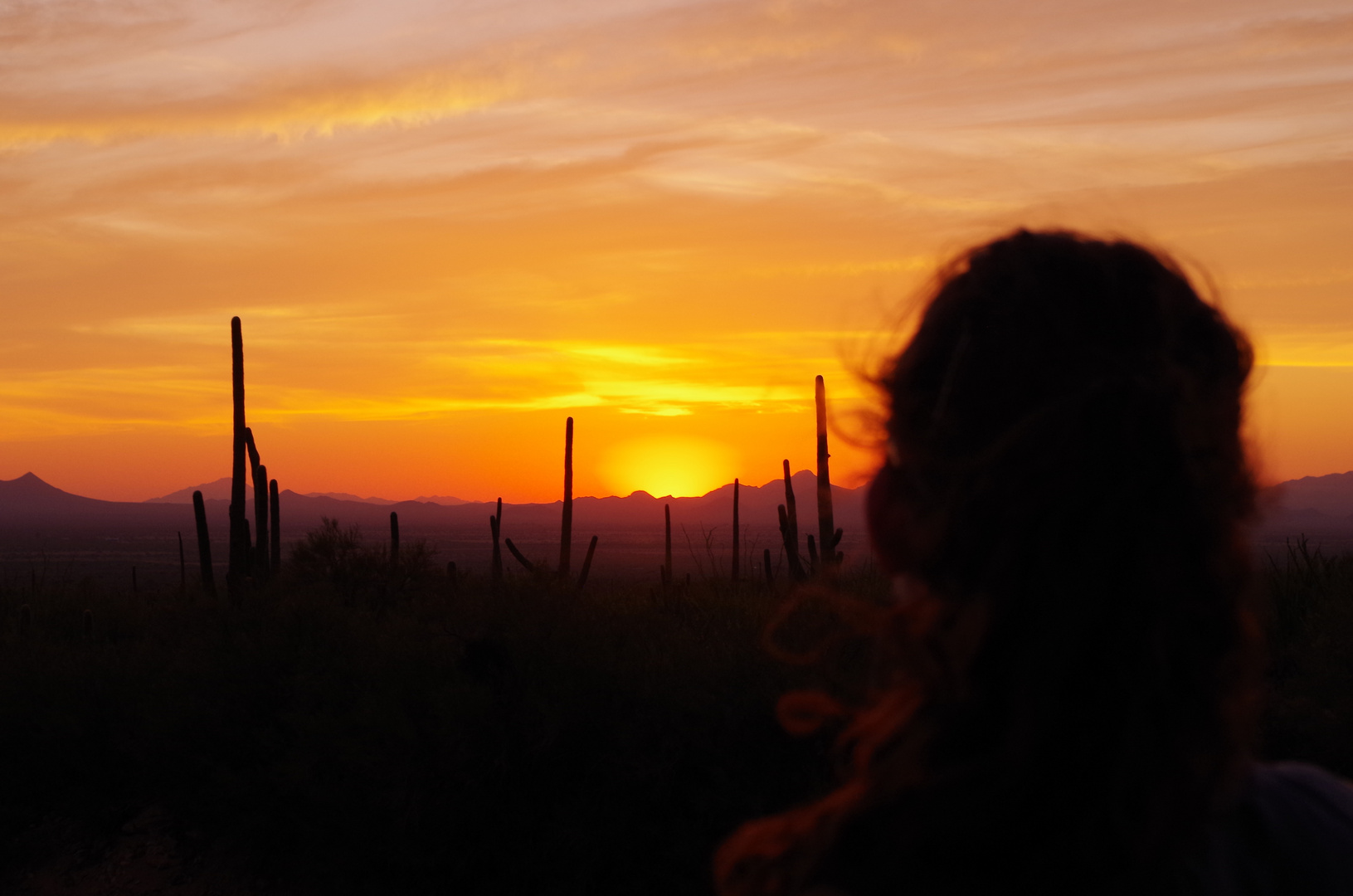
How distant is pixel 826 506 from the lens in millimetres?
18078

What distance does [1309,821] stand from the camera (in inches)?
40.4

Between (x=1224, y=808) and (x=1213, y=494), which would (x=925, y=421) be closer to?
(x=1213, y=494)

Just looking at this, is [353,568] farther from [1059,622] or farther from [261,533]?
[1059,622]

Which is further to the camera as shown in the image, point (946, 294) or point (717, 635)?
point (717, 635)

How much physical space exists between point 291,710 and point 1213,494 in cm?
973

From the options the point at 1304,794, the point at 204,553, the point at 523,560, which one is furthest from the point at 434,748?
the point at 204,553

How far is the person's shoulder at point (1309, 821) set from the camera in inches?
39.9

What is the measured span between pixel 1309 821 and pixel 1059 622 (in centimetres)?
32

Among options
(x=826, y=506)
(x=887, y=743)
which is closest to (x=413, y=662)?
(x=887, y=743)

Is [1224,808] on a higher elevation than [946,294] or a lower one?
lower

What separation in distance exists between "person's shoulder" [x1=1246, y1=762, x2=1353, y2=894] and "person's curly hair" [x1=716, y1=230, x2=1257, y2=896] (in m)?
0.04

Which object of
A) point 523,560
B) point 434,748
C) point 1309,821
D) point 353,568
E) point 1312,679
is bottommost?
point 434,748

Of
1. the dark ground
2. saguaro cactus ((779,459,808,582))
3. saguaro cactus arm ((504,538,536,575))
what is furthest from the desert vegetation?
saguaro cactus ((779,459,808,582))

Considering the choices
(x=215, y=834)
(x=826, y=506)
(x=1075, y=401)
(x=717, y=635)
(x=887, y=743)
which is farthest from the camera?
(x=826, y=506)
